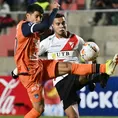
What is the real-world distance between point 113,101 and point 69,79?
352cm

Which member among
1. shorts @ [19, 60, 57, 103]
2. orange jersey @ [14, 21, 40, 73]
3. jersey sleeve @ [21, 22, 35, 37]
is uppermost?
jersey sleeve @ [21, 22, 35, 37]

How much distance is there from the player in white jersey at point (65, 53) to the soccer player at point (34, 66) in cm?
59

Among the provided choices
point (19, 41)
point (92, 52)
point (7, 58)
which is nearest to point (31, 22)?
point (19, 41)

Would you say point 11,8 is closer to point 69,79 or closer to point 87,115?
point 87,115

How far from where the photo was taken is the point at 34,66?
9.12m

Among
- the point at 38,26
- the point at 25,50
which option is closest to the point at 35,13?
the point at 38,26

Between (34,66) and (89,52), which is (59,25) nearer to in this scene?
(89,52)

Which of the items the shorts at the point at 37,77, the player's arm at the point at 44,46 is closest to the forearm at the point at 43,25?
the shorts at the point at 37,77

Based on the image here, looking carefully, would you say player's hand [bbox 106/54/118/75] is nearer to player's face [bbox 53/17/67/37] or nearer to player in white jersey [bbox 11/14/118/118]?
player in white jersey [bbox 11/14/118/118]

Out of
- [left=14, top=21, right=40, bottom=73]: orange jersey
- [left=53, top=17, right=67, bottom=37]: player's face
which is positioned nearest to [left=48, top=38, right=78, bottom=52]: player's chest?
[left=53, top=17, right=67, bottom=37]: player's face

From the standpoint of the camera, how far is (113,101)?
1306cm

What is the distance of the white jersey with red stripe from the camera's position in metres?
9.82

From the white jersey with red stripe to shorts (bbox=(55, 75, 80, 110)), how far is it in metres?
0.12

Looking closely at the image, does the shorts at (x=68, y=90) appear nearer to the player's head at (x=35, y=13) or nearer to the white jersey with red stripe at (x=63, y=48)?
the white jersey with red stripe at (x=63, y=48)
